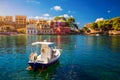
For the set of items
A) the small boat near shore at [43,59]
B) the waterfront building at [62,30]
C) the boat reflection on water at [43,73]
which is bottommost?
the boat reflection on water at [43,73]

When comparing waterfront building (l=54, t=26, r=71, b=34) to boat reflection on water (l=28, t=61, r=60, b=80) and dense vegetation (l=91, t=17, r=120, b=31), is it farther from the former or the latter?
boat reflection on water (l=28, t=61, r=60, b=80)

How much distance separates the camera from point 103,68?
32000 millimetres

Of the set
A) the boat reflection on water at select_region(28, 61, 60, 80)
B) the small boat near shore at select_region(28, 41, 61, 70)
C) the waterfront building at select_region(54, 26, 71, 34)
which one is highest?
the waterfront building at select_region(54, 26, 71, 34)

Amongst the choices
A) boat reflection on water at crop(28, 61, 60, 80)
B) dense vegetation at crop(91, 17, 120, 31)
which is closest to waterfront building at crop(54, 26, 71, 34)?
dense vegetation at crop(91, 17, 120, 31)

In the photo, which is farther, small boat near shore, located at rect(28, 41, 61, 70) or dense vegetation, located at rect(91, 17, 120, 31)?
dense vegetation, located at rect(91, 17, 120, 31)

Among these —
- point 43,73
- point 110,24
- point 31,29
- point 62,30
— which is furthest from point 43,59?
point 62,30

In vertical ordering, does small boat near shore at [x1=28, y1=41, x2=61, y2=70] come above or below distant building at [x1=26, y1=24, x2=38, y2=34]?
below

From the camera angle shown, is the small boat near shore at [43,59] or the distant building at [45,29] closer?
the small boat near shore at [43,59]

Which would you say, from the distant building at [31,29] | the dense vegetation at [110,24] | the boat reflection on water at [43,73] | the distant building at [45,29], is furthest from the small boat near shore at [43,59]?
the distant building at [45,29]

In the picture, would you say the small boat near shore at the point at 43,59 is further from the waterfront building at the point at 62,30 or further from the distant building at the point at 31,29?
the waterfront building at the point at 62,30

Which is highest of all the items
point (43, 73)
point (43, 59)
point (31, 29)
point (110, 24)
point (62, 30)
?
point (110, 24)

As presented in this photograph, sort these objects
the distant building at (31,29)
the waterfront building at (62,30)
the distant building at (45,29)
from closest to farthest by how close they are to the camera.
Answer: the distant building at (31,29), the waterfront building at (62,30), the distant building at (45,29)

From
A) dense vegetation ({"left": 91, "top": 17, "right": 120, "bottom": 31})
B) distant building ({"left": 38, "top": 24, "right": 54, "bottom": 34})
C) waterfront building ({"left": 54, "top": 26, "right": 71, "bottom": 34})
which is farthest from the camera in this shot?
distant building ({"left": 38, "top": 24, "right": 54, "bottom": 34})

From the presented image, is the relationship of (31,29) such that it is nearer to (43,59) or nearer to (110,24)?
(110,24)
